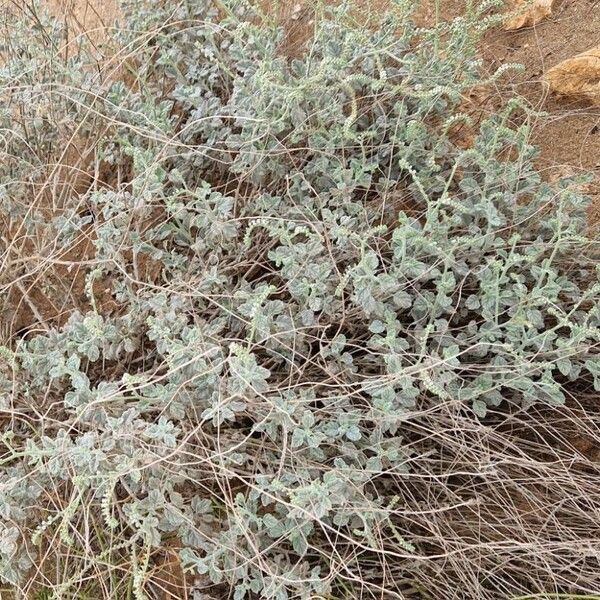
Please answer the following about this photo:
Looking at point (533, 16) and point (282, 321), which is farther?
point (533, 16)

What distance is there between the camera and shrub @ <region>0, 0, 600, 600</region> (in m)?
1.35

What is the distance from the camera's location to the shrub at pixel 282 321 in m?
1.35

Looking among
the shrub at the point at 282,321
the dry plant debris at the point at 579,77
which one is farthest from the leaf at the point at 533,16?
the shrub at the point at 282,321

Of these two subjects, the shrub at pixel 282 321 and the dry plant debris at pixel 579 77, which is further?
the dry plant debris at pixel 579 77

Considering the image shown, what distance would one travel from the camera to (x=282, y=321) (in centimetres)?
141

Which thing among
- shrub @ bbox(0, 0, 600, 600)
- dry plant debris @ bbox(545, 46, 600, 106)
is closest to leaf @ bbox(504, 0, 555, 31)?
dry plant debris @ bbox(545, 46, 600, 106)

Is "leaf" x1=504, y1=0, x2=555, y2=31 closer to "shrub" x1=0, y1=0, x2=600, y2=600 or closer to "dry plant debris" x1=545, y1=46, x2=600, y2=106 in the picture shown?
"dry plant debris" x1=545, y1=46, x2=600, y2=106

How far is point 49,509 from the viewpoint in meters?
1.53

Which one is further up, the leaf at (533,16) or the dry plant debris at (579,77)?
the leaf at (533,16)

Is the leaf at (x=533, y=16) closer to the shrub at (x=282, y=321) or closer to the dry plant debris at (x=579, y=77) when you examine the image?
the dry plant debris at (x=579, y=77)

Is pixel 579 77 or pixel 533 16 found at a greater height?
pixel 533 16

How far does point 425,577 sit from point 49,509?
2.71 feet

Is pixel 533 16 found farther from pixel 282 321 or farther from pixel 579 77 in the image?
pixel 282 321

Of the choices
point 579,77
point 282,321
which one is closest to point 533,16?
point 579,77
